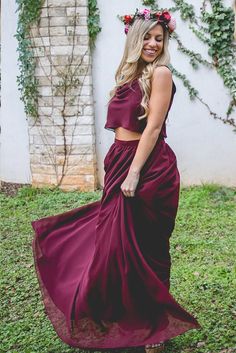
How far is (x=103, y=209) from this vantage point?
3.16 m

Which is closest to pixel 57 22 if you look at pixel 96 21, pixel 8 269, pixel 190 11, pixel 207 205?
pixel 96 21

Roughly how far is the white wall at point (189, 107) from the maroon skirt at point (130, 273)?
13.0 ft

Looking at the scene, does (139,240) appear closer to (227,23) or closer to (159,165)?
(159,165)

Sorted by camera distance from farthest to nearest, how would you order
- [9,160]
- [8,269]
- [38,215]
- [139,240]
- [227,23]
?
[9,160], [227,23], [38,215], [8,269], [139,240]

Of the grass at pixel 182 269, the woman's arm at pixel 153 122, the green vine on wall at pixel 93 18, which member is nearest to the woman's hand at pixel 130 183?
the woman's arm at pixel 153 122

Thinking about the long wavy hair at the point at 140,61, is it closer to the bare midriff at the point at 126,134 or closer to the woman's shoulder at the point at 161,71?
the woman's shoulder at the point at 161,71

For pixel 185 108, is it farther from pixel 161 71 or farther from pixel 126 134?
pixel 161 71

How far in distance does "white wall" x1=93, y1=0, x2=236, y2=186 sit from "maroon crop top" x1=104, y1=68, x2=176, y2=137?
398cm

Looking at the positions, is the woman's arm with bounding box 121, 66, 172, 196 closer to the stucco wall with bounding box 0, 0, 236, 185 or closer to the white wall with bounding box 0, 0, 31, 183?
the stucco wall with bounding box 0, 0, 236, 185

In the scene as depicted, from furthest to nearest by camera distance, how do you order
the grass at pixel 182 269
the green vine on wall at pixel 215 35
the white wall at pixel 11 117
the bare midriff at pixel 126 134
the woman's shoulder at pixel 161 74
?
the white wall at pixel 11 117
the green vine on wall at pixel 215 35
the grass at pixel 182 269
the bare midriff at pixel 126 134
the woman's shoulder at pixel 161 74

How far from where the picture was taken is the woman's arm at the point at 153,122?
9.59ft

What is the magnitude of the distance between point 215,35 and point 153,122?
4.21m

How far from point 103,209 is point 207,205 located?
3388mm

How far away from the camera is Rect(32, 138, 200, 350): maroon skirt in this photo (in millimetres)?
2988
